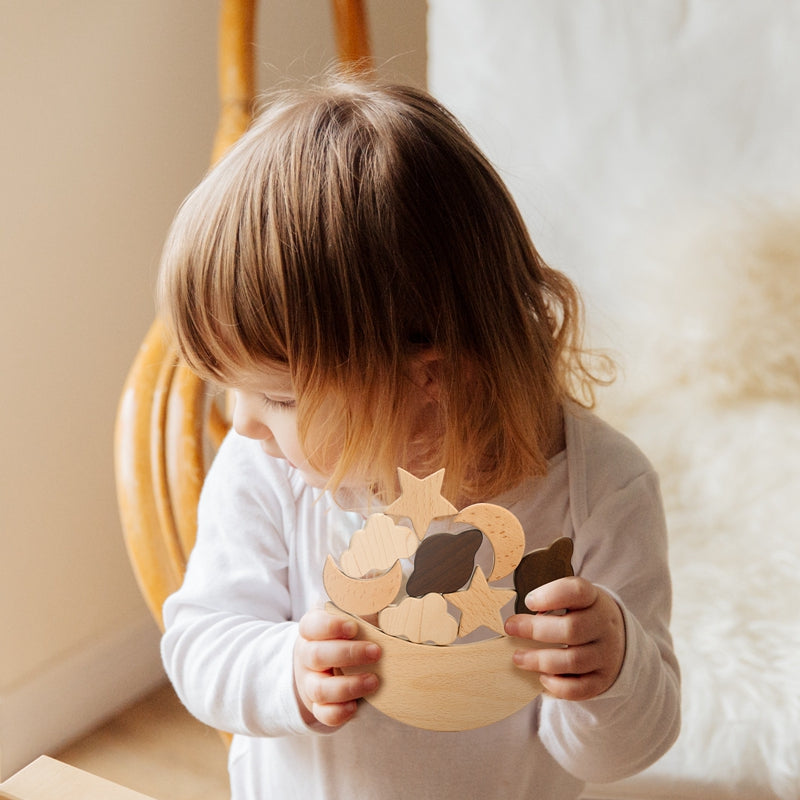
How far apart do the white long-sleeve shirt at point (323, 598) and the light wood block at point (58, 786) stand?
89 millimetres

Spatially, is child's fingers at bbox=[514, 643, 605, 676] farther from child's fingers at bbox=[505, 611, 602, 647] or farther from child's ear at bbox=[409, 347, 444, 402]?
child's ear at bbox=[409, 347, 444, 402]

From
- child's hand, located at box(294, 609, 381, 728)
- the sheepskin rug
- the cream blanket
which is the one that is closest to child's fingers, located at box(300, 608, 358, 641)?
child's hand, located at box(294, 609, 381, 728)

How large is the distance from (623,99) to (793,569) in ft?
1.93

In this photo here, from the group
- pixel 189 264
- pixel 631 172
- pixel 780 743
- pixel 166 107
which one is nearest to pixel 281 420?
pixel 189 264

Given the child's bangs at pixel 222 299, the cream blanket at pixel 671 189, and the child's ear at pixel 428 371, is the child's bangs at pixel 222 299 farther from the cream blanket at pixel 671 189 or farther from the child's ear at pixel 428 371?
the cream blanket at pixel 671 189

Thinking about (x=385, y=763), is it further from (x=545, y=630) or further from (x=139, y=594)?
(x=139, y=594)

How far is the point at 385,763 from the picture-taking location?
68cm

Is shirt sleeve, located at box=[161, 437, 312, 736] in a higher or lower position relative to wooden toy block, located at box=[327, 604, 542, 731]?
lower

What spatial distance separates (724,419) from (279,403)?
2.47 ft

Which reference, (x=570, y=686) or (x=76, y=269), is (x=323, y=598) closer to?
(x=570, y=686)

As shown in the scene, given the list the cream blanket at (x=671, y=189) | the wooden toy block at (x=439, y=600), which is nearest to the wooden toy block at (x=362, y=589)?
the wooden toy block at (x=439, y=600)

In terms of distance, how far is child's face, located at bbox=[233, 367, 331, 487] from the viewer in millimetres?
584

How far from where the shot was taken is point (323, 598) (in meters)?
0.69

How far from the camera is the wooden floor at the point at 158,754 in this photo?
1.27 meters
